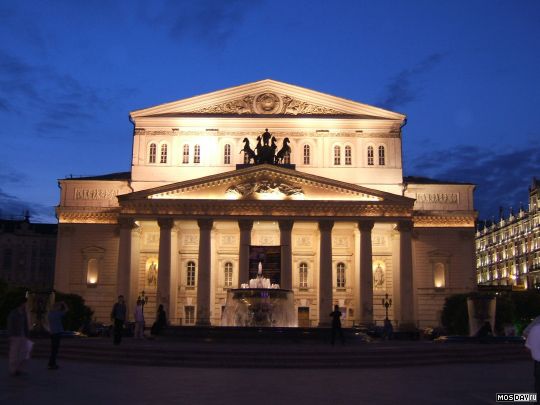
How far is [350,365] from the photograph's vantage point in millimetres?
22781

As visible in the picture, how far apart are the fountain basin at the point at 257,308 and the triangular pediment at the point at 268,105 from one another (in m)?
23.8

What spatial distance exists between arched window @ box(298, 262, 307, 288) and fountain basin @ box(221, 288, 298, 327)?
60.1 ft

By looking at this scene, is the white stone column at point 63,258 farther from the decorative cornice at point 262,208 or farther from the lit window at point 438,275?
the lit window at point 438,275

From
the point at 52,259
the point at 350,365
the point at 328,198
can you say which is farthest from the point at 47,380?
the point at 52,259

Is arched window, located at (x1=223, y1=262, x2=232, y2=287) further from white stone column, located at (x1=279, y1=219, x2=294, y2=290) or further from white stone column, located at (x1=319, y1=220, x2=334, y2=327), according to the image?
white stone column, located at (x1=319, y1=220, x2=334, y2=327)

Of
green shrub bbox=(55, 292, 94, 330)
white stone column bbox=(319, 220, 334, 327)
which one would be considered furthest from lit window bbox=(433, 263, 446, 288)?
green shrub bbox=(55, 292, 94, 330)

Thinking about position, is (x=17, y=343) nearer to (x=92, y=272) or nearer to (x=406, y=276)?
(x=406, y=276)

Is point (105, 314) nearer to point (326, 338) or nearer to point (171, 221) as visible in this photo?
point (171, 221)

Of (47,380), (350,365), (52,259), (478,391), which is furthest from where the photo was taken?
(52,259)

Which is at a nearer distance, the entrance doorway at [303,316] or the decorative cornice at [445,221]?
the entrance doorway at [303,316]

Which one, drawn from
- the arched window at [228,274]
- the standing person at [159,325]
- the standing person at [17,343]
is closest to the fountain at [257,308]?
the standing person at [159,325]

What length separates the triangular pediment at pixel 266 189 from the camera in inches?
2007

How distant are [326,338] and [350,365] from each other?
9.68 m

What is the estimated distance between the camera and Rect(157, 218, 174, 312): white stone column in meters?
50.0
